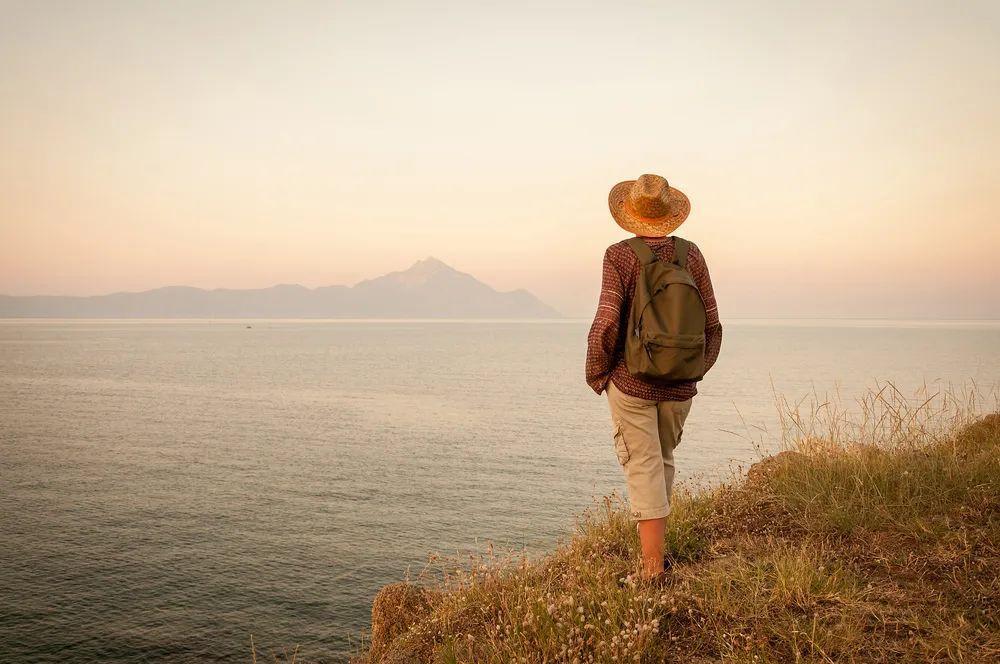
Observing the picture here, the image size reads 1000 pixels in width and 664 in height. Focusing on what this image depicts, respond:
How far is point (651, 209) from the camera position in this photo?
17.0 ft

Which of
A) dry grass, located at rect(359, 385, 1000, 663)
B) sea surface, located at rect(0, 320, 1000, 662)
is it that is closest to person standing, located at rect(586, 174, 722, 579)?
dry grass, located at rect(359, 385, 1000, 663)

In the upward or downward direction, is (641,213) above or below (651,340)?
above

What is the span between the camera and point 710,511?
6.88 m

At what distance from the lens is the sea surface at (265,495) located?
15.9 m

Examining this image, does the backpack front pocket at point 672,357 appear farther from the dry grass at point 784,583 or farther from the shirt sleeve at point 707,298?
the dry grass at point 784,583

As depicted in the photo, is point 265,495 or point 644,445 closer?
point 644,445

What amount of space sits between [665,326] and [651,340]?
0.15 meters

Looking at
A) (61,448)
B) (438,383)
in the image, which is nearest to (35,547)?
(61,448)

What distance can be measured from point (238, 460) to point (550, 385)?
144 ft

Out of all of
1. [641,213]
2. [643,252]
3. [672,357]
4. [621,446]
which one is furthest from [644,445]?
[641,213]

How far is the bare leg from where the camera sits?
Result: 5055 mm

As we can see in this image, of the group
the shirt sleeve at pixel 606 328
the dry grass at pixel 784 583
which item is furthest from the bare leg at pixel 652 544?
the shirt sleeve at pixel 606 328

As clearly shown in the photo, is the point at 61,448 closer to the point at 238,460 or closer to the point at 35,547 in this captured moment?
the point at 238,460

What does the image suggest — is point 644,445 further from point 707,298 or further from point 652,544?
point 707,298
